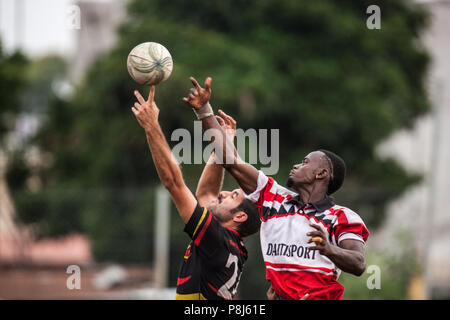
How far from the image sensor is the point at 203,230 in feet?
13.4

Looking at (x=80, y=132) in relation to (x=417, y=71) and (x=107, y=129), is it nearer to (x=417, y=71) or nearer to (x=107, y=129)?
(x=107, y=129)

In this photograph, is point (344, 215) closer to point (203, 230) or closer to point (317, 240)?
point (317, 240)

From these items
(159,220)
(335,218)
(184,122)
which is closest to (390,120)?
(184,122)

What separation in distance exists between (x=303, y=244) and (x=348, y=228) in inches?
13.3

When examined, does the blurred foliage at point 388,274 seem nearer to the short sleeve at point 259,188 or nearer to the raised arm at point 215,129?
the short sleeve at point 259,188

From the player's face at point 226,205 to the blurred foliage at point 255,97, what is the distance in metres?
9.99

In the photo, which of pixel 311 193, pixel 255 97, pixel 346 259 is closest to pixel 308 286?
pixel 346 259

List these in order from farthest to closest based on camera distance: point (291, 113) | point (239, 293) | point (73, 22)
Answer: point (291, 113) → point (239, 293) → point (73, 22)

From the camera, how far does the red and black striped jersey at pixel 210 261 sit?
4094 mm

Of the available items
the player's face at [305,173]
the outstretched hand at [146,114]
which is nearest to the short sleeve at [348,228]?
the player's face at [305,173]

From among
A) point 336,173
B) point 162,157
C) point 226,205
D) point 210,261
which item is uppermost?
point 162,157

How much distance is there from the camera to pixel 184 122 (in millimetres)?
15922

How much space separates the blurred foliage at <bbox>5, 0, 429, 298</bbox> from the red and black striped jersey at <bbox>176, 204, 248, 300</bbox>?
10372 mm

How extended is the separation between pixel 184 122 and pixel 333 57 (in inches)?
182
